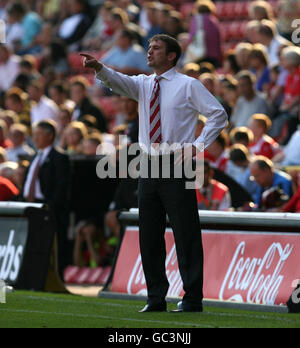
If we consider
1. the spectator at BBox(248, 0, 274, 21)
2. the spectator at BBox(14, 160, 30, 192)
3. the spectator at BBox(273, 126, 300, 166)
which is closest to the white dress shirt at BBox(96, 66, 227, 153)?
the spectator at BBox(273, 126, 300, 166)

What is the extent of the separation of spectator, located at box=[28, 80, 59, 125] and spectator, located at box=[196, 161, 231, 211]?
5.84 meters

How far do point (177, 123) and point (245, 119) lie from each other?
287 inches

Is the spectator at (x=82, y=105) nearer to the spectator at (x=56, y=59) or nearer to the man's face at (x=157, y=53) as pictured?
the spectator at (x=56, y=59)

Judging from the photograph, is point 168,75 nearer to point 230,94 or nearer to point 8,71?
point 230,94

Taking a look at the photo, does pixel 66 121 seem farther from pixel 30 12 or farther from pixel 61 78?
pixel 30 12

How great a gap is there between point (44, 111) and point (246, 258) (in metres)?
8.81

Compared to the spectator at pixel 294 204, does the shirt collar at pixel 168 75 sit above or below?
above

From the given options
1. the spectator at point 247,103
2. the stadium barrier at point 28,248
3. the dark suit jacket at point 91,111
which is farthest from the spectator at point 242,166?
the dark suit jacket at point 91,111

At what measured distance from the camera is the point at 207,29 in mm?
19703

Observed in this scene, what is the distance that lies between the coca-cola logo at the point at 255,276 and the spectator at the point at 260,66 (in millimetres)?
6787

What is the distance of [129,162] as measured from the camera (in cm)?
1462

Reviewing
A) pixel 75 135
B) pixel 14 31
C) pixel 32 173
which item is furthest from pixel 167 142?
pixel 14 31

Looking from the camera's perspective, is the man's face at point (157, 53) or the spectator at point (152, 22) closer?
the man's face at point (157, 53)

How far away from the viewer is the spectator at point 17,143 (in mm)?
17641
